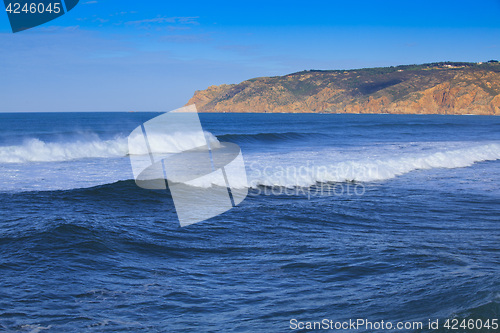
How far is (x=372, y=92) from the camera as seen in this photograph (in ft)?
529

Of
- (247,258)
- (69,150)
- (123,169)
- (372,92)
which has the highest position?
(372,92)

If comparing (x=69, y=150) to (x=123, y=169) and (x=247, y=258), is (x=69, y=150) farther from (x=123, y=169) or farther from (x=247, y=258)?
(x=247, y=258)

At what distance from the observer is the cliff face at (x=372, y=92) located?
456 feet

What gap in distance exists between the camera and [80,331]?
4.01 m

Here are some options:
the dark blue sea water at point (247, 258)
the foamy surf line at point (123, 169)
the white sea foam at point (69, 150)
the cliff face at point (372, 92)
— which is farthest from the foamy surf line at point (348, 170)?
the cliff face at point (372, 92)

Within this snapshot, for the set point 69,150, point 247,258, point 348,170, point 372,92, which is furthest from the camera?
point 372,92

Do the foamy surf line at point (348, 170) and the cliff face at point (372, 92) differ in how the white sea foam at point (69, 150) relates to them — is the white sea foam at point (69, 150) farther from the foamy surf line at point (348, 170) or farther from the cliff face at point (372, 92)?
the cliff face at point (372, 92)

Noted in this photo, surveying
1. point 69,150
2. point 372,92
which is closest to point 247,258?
point 69,150

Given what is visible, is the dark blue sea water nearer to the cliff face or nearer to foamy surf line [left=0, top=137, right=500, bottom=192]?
foamy surf line [left=0, top=137, right=500, bottom=192]

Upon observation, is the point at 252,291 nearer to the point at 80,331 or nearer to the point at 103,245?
the point at 80,331

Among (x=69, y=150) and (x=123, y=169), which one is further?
(x=69, y=150)

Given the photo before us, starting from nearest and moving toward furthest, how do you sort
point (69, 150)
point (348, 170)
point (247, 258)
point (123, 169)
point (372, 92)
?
1. point (247, 258)
2. point (348, 170)
3. point (123, 169)
4. point (69, 150)
5. point (372, 92)

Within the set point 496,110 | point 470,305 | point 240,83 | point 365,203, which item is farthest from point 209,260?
point 240,83

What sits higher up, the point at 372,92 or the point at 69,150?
the point at 372,92
